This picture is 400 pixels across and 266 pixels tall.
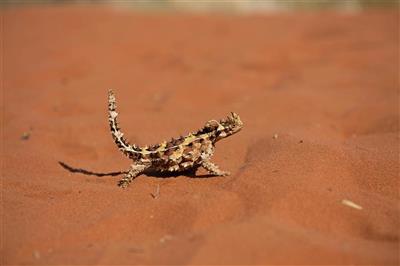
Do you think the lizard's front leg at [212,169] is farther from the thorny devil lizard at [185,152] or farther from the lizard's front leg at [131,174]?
the lizard's front leg at [131,174]

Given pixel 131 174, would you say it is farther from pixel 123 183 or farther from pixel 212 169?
pixel 212 169

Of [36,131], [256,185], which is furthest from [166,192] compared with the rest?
[36,131]

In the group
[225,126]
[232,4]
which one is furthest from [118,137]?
[232,4]

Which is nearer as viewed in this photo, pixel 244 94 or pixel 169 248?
pixel 169 248

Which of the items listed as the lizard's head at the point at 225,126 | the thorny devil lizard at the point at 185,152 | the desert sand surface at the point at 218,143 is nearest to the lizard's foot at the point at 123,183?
the thorny devil lizard at the point at 185,152

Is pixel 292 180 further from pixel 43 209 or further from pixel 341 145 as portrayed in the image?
pixel 43 209

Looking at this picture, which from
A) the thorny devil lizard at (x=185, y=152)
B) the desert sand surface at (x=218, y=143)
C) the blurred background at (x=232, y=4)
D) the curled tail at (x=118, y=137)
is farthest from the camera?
the blurred background at (x=232, y=4)
